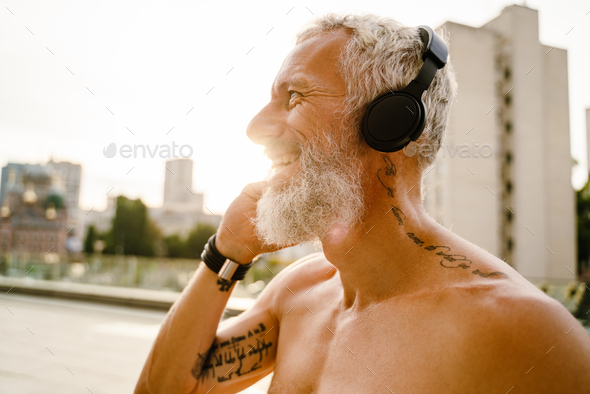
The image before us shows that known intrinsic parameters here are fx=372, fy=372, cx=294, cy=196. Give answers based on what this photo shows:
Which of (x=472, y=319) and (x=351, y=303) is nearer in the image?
(x=472, y=319)

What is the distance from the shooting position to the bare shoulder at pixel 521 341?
0.69 m

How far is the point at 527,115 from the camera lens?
2205cm

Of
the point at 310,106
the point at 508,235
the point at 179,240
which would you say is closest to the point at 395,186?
the point at 310,106

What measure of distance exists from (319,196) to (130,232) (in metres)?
44.1

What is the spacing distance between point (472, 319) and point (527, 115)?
25.6m

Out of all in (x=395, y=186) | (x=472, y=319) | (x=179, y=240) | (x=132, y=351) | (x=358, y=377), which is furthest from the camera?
(x=179, y=240)

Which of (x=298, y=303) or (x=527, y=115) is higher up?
(x=298, y=303)

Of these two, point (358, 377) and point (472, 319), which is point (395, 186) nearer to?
point (472, 319)

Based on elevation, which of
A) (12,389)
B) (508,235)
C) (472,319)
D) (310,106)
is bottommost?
(508,235)

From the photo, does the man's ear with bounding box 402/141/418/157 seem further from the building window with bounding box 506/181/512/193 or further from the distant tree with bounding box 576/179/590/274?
the distant tree with bounding box 576/179/590/274

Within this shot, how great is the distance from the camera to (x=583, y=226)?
2623 cm

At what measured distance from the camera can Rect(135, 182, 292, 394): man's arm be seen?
1.25 m

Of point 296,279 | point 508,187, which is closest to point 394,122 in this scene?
point 296,279

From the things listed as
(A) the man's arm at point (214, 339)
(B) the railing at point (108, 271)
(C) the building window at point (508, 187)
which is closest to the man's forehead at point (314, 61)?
(A) the man's arm at point (214, 339)
